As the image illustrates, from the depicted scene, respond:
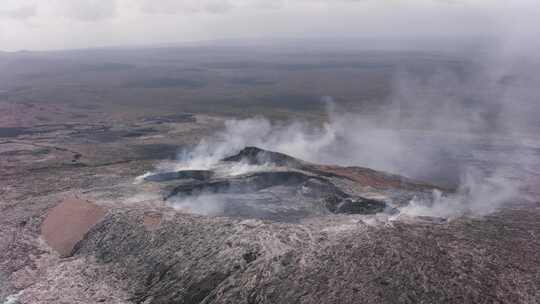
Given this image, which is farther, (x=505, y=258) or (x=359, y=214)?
(x=359, y=214)

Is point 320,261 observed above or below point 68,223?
above

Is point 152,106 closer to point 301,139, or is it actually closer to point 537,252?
point 301,139

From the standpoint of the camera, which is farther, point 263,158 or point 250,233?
point 263,158

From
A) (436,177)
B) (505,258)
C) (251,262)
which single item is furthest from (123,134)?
(505,258)

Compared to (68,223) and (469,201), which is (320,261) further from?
(469,201)

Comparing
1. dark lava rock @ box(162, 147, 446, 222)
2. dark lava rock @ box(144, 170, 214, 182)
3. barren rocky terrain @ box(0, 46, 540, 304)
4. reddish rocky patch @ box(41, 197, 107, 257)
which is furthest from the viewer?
dark lava rock @ box(144, 170, 214, 182)

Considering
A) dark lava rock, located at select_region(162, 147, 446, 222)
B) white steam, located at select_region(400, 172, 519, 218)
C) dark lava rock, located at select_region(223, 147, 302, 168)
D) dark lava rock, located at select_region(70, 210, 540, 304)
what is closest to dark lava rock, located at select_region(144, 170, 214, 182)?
dark lava rock, located at select_region(162, 147, 446, 222)

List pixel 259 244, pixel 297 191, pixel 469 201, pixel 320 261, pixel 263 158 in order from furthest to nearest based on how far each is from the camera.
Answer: pixel 263 158
pixel 297 191
pixel 469 201
pixel 259 244
pixel 320 261

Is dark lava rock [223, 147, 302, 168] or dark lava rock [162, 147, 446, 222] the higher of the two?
dark lava rock [223, 147, 302, 168]

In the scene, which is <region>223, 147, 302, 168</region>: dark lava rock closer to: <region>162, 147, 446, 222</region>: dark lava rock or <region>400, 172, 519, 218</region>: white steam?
<region>162, 147, 446, 222</region>: dark lava rock

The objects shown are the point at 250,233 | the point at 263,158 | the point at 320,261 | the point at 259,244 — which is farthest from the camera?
the point at 263,158

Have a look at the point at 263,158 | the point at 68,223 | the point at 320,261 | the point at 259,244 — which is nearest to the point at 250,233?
the point at 259,244
